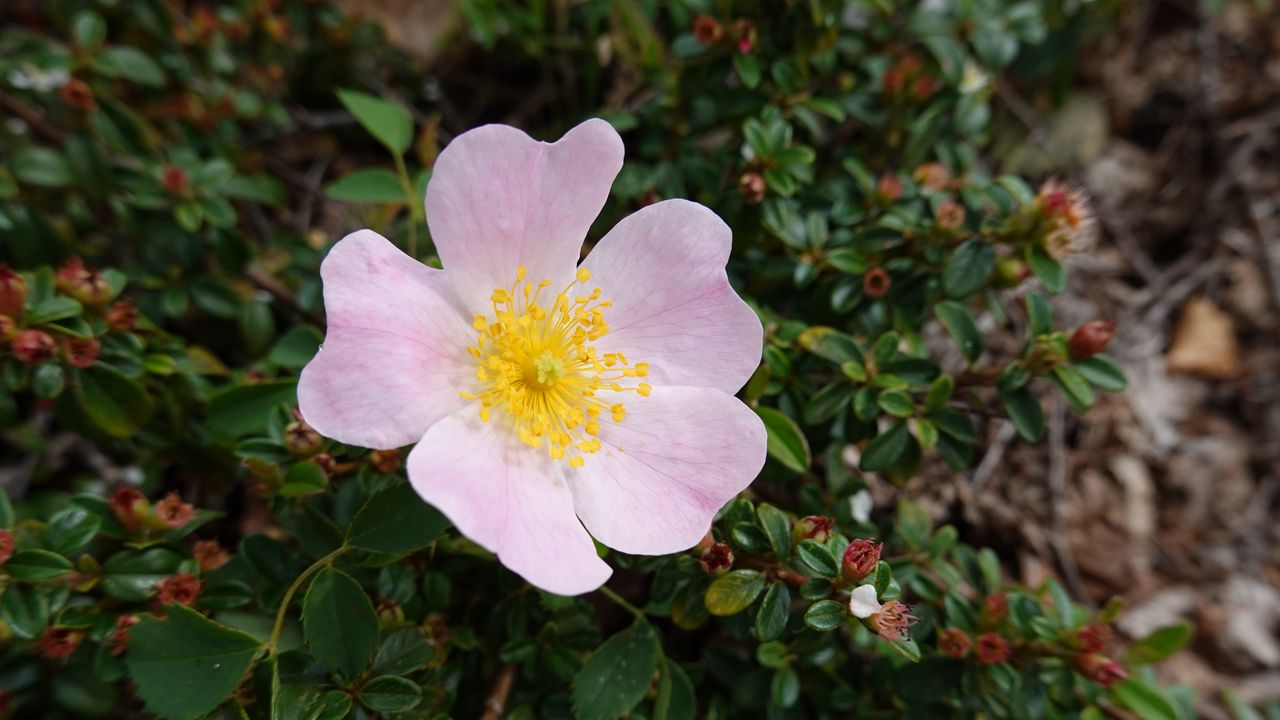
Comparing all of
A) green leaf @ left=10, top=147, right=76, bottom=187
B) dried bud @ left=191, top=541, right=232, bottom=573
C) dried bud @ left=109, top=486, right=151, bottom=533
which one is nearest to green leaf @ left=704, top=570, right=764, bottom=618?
dried bud @ left=191, top=541, right=232, bottom=573

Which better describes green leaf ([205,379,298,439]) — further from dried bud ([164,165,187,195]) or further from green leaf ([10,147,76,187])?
green leaf ([10,147,76,187])

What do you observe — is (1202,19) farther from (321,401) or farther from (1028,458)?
(321,401)

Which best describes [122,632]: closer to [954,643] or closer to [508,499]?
[508,499]

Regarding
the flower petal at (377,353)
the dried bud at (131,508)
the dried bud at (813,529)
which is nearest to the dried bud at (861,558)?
the dried bud at (813,529)

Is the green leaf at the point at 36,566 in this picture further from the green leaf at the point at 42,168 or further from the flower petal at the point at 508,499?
the green leaf at the point at 42,168

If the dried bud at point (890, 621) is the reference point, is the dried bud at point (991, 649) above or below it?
below

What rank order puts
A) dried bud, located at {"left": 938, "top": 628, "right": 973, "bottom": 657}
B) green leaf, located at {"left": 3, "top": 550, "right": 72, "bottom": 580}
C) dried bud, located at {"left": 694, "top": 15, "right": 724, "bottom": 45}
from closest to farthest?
1. green leaf, located at {"left": 3, "top": 550, "right": 72, "bottom": 580}
2. dried bud, located at {"left": 938, "top": 628, "right": 973, "bottom": 657}
3. dried bud, located at {"left": 694, "top": 15, "right": 724, "bottom": 45}
